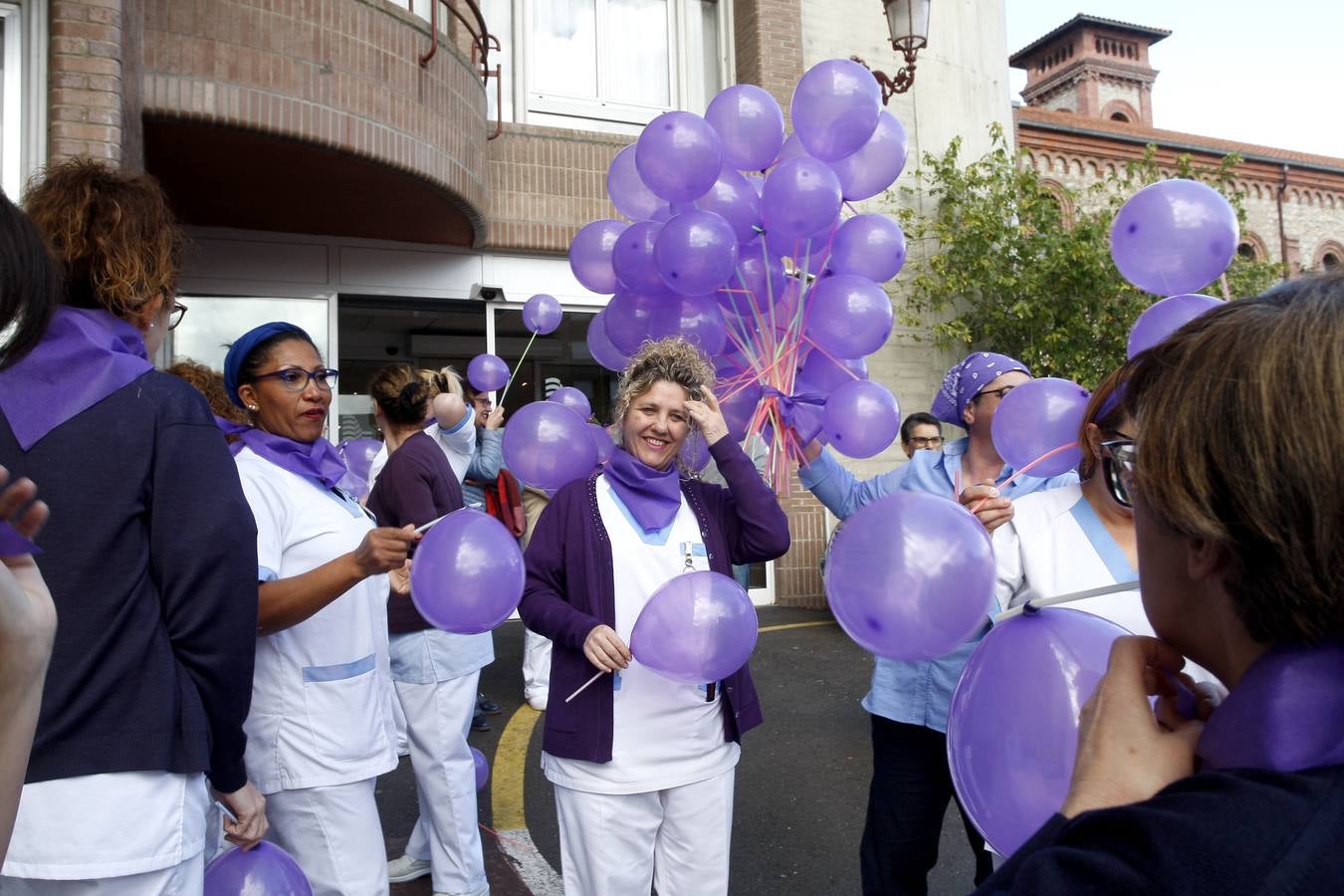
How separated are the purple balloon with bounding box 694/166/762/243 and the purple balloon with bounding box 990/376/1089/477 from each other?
1416 mm

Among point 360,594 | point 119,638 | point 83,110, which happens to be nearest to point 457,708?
point 360,594

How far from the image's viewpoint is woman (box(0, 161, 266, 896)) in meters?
1.58

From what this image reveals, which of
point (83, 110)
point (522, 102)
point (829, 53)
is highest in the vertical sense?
point (829, 53)

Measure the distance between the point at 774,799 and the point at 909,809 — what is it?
1881mm

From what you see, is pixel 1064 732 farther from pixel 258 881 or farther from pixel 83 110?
pixel 83 110

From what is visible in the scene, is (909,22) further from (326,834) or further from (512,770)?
(326,834)

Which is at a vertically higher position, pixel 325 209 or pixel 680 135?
pixel 325 209

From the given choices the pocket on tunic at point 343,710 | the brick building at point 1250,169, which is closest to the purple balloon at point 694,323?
the pocket on tunic at point 343,710

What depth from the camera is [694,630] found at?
212 cm

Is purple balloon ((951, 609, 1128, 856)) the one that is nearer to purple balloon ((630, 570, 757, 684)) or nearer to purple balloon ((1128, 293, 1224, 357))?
purple balloon ((630, 570, 757, 684))

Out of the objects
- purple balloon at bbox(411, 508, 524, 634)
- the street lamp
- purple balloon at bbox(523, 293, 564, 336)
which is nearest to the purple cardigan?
purple balloon at bbox(411, 508, 524, 634)

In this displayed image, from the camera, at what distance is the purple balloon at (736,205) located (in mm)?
3408

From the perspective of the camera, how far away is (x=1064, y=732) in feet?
4.42

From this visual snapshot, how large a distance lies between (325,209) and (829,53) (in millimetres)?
5444
